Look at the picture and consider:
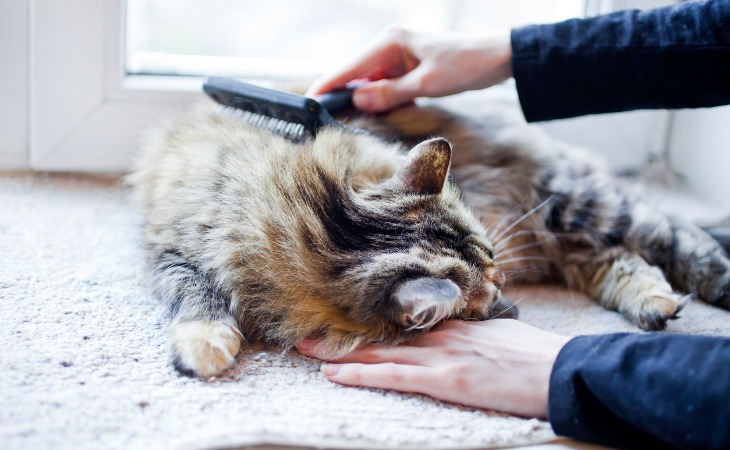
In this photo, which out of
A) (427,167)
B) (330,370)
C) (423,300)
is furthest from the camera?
(427,167)

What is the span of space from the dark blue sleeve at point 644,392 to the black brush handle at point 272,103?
0.70m

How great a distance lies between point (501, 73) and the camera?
163 centimetres

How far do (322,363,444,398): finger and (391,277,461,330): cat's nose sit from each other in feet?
0.27

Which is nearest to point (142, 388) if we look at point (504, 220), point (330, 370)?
point (330, 370)

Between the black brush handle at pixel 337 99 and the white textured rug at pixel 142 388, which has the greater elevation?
the black brush handle at pixel 337 99

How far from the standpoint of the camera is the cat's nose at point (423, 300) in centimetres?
107

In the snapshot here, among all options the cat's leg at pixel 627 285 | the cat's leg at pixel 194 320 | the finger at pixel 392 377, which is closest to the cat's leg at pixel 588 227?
the cat's leg at pixel 627 285

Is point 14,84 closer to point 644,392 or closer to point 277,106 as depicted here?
point 277,106

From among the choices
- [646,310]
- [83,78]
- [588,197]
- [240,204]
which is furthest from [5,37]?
[646,310]

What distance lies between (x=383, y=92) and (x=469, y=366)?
79 cm

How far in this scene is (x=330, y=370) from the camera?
1.18 m

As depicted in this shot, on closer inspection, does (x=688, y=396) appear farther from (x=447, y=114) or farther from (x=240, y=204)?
(x=447, y=114)

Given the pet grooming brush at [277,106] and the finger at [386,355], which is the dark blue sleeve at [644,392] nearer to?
the finger at [386,355]

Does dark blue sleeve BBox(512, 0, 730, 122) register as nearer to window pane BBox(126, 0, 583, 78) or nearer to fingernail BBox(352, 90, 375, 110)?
fingernail BBox(352, 90, 375, 110)
